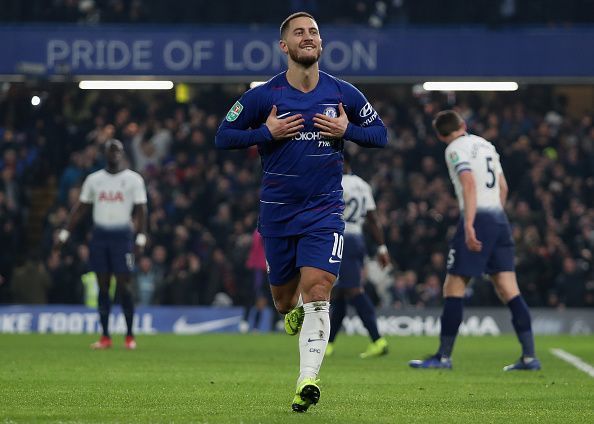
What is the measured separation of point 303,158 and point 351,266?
660 centimetres

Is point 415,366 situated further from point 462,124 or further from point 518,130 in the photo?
point 518,130

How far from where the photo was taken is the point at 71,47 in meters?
24.6

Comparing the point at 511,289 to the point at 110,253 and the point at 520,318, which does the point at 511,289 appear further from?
the point at 110,253

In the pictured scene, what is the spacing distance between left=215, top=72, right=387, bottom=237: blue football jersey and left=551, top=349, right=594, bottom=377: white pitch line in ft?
14.2

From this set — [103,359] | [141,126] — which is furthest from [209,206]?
[103,359]

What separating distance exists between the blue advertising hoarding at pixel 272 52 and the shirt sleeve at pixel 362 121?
15.9 m

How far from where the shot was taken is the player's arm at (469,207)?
38.9 ft

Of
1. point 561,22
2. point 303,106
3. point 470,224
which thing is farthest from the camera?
point 561,22

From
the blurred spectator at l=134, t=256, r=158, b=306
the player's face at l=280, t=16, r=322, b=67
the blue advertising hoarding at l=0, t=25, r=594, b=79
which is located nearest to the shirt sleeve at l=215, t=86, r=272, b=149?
the player's face at l=280, t=16, r=322, b=67

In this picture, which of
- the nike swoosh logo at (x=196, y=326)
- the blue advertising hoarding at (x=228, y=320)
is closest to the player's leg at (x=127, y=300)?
the blue advertising hoarding at (x=228, y=320)

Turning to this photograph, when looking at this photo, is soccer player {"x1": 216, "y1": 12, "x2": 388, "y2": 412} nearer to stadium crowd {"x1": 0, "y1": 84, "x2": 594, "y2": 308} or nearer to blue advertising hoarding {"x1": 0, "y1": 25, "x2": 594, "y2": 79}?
stadium crowd {"x1": 0, "y1": 84, "x2": 594, "y2": 308}

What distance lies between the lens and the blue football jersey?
839cm

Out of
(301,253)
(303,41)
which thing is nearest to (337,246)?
(301,253)

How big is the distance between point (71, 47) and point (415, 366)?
45.0 feet
